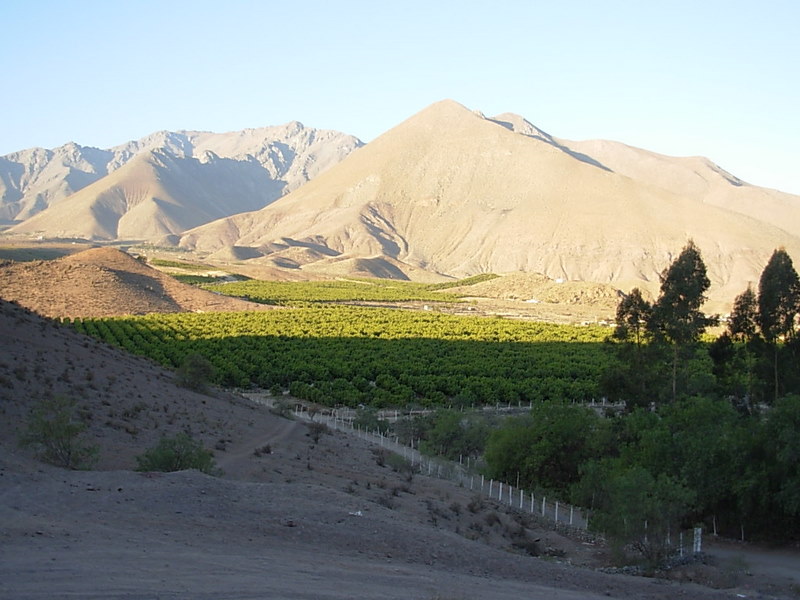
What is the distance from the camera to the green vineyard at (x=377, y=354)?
44406 mm

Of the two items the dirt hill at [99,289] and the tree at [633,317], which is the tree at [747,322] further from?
the dirt hill at [99,289]

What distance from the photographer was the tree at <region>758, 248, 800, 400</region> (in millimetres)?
31656

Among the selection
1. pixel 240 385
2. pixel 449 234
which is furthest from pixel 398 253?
pixel 240 385

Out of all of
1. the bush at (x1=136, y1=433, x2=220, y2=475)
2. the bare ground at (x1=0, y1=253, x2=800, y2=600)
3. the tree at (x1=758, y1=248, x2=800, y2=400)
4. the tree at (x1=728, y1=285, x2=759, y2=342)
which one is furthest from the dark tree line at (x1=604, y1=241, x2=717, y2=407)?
the bush at (x1=136, y1=433, x2=220, y2=475)

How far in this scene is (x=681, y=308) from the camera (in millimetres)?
31781

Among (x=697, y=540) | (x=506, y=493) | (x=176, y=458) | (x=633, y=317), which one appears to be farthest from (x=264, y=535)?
(x=633, y=317)

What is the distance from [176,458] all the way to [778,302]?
925 inches

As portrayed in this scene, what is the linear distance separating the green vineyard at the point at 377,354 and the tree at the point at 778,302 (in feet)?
35.3

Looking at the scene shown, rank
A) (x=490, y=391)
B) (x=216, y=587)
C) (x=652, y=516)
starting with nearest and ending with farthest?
(x=216, y=587)
(x=652, y=516)
(x=490, y=391)

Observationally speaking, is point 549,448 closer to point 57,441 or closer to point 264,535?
point 264,535

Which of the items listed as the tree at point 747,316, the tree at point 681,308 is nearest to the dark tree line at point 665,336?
the tree at point 681,308

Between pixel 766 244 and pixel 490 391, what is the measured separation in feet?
508

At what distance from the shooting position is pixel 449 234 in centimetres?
19975

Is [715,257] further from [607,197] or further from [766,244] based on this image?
[607,197]
